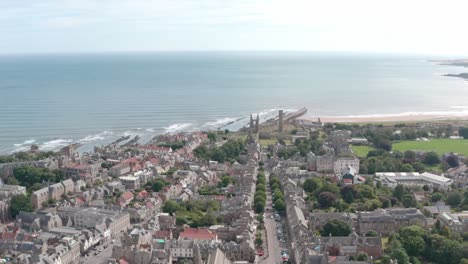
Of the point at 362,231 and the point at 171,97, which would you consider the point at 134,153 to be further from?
the point at 171,97

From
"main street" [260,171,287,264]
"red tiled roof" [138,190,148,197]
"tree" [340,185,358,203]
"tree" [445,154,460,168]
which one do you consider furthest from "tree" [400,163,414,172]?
"red tiled roof" [138,190,148,197]

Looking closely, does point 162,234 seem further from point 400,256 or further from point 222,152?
point 222,152

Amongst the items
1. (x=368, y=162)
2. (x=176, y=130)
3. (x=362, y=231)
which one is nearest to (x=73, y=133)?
(x=176, y=130)

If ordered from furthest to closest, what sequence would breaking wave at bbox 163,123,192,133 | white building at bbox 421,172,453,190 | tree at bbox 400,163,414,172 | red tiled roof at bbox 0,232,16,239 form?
breaking wave at bbox 163,123,192,133 < tree at bbox 400,163,414,172 < white building at bbox 421,172,453,190 < red tiled roof at bbox 0,232,16,239

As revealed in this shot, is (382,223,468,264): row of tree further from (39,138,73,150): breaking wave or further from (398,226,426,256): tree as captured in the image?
(39,138,73,150): breaking wave

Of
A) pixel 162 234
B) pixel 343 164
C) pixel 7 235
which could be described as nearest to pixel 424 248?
pixel 162 234

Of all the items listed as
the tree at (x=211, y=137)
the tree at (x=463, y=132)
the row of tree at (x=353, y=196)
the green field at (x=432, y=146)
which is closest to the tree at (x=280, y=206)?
the row of tree at (x=353, y=196)
